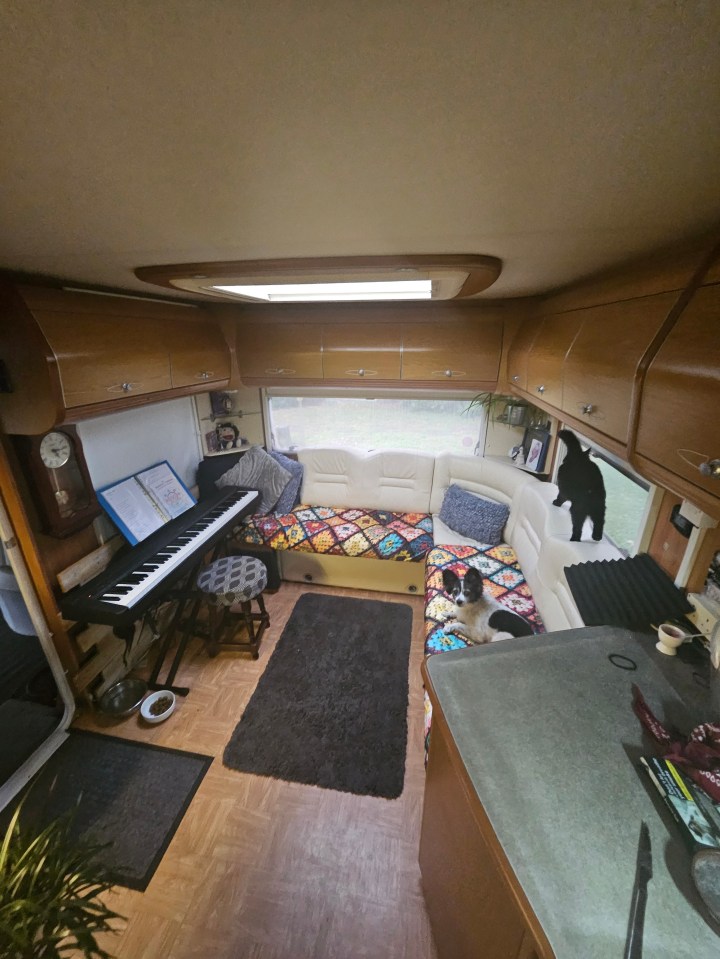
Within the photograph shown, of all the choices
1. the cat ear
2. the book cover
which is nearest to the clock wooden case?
the cat ear

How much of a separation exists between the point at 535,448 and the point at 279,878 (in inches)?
115

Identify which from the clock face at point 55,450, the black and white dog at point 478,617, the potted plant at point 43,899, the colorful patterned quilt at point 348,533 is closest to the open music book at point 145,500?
the clock face at point 55,450

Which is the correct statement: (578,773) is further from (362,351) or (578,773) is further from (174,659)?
(362,351)

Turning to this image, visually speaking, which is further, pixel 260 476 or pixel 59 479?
pixel 260 476

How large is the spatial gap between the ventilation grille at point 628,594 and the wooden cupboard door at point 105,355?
229 centimetres

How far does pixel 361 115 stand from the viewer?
1.50ft

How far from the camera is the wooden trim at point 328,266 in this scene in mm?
1247

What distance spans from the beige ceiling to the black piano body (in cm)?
165

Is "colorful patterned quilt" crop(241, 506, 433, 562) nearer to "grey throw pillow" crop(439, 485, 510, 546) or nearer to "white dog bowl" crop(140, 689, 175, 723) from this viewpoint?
"grey throw pillow" crop(439, 485, 510, 546)

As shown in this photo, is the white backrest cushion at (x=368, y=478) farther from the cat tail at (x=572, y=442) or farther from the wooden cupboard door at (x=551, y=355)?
the wooden cupboard door at (x=551, y=355)

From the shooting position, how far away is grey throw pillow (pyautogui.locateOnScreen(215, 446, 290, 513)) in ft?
10.7

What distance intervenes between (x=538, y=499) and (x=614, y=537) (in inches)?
21.8

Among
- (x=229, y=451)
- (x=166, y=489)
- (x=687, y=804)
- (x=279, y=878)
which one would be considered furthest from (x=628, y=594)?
(x=229, y=451)

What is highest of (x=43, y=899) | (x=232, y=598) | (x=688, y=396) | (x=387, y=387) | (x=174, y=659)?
(x=688, y=396)
